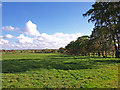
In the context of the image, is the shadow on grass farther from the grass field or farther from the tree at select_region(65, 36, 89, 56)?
the tree at select_region(65, 36, 89, 56)

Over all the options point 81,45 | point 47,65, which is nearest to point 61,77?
point 47,65

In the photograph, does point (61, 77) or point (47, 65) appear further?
point (47, 65)

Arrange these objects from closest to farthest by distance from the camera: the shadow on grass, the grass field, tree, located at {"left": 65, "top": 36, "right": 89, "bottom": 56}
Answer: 1. the grass field
2. the shadow on grass
3. tree, located at {"left": 65, "top": 36, "right": 89, "bottom": 56}

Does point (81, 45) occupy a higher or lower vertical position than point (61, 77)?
higher

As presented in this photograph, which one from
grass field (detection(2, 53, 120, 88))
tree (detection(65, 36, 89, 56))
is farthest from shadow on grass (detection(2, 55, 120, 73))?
tree (detection(65, 36, 89, 56))

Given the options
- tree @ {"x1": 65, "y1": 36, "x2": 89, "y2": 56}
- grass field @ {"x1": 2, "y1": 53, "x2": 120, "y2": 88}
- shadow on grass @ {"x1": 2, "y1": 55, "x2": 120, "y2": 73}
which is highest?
tree @ {"x1": 65, "y1": 36, "x2": 89, "y2": 56}

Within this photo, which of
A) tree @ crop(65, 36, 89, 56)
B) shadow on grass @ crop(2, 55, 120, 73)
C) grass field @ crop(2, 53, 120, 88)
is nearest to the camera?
grass field @ crop(2, 53, 120, 88)

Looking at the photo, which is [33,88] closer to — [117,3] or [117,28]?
[117,28]

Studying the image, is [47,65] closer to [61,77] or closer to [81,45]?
[61,77]

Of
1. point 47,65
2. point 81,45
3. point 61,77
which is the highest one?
point 81,45

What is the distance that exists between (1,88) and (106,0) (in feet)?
80.2

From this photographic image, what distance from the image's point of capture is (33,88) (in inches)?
283

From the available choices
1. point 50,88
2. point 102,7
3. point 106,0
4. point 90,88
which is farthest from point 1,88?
point 106,0

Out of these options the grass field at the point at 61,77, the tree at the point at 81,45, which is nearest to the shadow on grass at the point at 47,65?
the grass field at the point at 61,77
